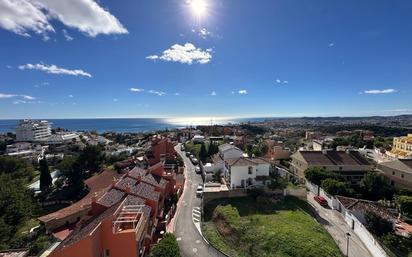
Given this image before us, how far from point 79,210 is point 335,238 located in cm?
3055

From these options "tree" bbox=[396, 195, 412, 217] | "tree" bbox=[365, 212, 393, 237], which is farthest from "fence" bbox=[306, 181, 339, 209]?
"tree" bbox=[396, 195, 412, 217]

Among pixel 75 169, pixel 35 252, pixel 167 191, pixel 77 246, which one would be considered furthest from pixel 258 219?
pixel 75 169

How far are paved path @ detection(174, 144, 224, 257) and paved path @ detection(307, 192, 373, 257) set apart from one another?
13.5m

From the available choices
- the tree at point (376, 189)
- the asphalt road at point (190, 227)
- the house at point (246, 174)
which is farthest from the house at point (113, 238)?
the tree at point (376, 189)

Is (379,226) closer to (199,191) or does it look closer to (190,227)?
(190,227)

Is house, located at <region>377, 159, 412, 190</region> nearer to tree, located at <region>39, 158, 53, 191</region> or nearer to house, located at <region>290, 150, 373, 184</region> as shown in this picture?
house, located at <region>290, 150, 373, 184</region>

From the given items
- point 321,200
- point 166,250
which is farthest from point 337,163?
point 166,250

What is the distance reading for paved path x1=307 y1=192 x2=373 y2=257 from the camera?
2357 cm

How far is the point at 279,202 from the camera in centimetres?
3178

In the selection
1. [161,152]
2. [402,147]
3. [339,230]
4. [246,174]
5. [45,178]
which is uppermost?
[161,152]

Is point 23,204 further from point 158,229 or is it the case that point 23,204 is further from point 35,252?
point 158,229

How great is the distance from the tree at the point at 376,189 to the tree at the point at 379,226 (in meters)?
10.8

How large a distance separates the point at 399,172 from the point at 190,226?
114 feet

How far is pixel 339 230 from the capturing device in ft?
88.9
